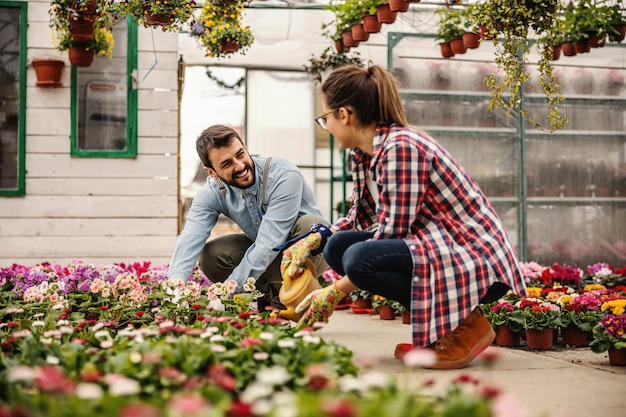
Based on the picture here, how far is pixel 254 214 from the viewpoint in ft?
13.7

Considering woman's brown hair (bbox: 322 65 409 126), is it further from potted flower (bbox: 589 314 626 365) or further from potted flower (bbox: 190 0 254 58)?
potted flower (bbox: 190 0 254 58)

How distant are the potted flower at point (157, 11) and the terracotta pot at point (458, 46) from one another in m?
2.68

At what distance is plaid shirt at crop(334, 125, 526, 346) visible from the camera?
274 cm

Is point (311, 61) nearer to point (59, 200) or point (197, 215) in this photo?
point (59, 200)

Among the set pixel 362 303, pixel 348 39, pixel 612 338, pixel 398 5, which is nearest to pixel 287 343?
pixel 612 338

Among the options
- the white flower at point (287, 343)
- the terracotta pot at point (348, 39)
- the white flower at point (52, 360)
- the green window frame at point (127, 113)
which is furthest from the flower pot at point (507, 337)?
the green window frame at point (127, 113)

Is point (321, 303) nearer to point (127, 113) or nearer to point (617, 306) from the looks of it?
point (617, 306)

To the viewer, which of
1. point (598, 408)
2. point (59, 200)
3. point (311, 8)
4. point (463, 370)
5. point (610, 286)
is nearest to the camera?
point (598, 408)

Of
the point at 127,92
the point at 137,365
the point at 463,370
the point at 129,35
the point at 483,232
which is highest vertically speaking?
the point at 129,35

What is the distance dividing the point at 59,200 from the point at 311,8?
291 cm

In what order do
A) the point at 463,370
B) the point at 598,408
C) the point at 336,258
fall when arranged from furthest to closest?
the point at 336,258, the point at 463,370, the point at 598,408

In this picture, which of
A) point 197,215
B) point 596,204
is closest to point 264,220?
point 197,215

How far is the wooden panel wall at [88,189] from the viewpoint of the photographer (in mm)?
6727

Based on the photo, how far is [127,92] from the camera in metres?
6.88
